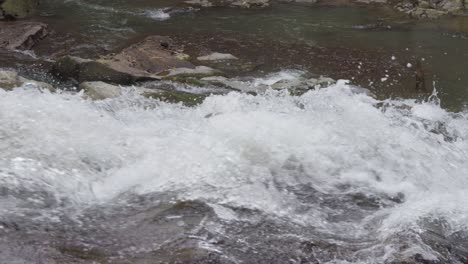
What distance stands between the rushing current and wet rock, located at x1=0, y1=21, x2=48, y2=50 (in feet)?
17.4

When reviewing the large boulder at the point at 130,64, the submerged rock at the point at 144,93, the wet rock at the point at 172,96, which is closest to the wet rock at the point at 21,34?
the large boulder at the point at 130,64

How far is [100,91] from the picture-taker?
26.0 feet

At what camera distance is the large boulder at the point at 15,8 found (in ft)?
48.6

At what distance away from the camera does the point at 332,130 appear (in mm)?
6777

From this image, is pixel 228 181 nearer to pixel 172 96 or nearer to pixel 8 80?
pixel 172 96

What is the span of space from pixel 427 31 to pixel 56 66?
11.1 meters

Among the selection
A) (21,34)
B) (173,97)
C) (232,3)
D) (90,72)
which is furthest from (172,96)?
(232,3)

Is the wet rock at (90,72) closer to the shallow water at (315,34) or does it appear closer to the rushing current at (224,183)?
the rushing current at (224,183)

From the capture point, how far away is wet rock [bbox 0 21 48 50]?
1193 centimetres

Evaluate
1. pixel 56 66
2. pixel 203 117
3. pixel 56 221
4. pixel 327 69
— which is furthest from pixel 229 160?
pixel 327 69

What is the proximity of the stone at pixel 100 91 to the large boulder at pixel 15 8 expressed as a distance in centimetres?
829

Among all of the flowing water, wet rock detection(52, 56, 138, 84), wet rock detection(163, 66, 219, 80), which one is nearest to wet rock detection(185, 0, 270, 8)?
wet rock detection(163, 66, 219, 80)

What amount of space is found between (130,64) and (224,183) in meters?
5.76

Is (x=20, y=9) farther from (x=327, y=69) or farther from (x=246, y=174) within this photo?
(x=246, y=174)
